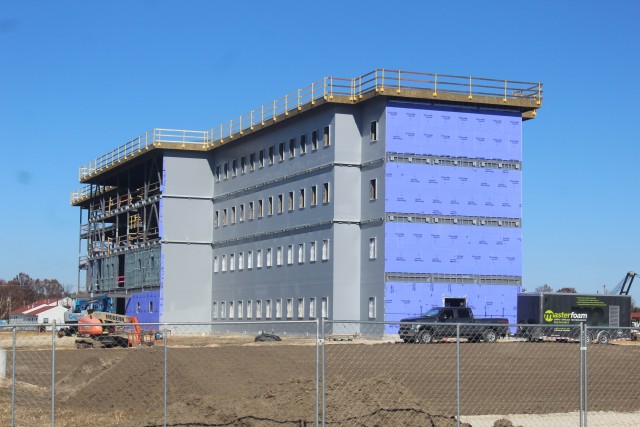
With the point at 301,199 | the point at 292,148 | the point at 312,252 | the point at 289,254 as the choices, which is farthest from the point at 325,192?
the point at 289,254

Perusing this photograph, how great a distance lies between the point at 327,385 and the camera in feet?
63.0

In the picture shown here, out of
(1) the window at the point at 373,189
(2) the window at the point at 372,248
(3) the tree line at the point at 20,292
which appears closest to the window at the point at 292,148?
(1) the window at the point at 373,189

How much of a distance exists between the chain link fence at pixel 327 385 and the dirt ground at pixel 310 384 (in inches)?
1.5

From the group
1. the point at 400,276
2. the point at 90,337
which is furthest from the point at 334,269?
the point at 90,337

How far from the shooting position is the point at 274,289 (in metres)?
67.1

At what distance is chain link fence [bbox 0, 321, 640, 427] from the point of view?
58.9 feet

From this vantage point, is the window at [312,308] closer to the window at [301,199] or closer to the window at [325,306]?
the window at [325,306]

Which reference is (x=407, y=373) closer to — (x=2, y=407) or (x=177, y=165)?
(x=2, y=407)

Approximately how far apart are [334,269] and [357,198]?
15.7ft

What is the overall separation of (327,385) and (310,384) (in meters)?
0.83

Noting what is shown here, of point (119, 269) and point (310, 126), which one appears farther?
point (119, 269)

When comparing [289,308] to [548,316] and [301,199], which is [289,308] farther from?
[548,316]

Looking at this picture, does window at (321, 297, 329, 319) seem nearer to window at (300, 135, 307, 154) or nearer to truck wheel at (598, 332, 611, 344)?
window at (300, 135, 307, 154)

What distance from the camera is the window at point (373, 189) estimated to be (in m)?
58.5
